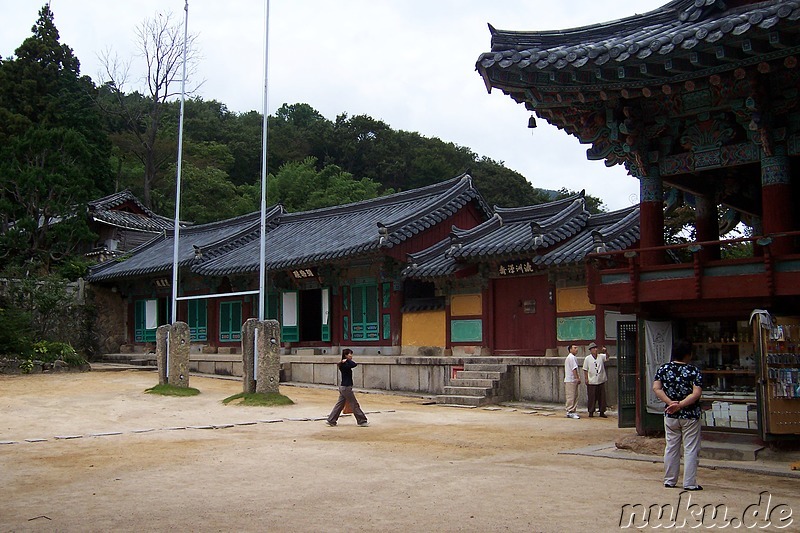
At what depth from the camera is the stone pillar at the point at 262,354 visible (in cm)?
1875

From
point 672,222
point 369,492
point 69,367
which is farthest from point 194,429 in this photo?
point 672,222

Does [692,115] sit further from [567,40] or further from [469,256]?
[469,256]

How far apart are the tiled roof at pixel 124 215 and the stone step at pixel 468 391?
24.4 metres

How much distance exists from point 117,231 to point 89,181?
6248 mm

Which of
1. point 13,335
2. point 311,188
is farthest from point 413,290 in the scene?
point 311,188

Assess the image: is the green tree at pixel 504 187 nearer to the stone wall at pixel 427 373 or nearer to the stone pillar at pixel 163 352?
the stone wall at pixel 427 373

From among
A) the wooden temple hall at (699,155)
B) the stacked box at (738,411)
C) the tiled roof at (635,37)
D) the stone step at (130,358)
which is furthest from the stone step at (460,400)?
the stone step at (130,358)

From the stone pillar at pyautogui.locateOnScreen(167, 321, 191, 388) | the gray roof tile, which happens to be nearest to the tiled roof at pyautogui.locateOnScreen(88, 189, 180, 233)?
the stone pillar at pyautogui.locateOnScreen(167, 321, 191, 388)

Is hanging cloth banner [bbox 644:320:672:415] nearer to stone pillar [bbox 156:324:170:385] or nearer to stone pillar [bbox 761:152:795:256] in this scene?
stone pillar [bbox 761:152:795:256]

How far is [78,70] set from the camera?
4884 cm

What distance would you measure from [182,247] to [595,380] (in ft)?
78.0

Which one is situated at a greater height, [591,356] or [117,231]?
[117,231]

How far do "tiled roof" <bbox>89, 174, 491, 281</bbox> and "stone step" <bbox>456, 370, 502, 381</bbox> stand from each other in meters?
5.02

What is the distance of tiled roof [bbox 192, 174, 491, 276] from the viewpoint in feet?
82.2
